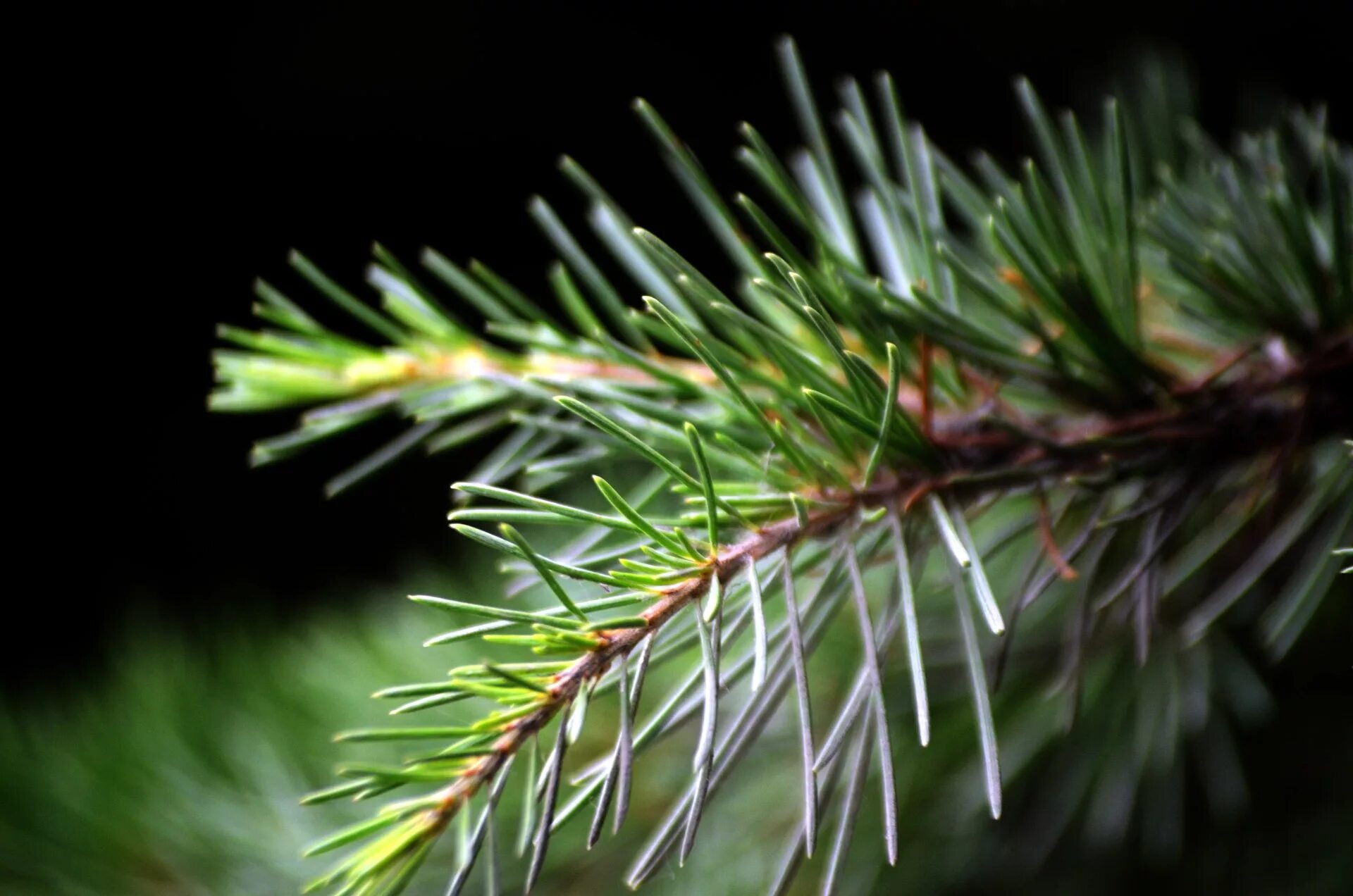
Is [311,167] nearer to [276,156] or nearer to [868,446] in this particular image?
[276,156]

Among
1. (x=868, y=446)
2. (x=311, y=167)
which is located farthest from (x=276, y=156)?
(x=868, y=446)

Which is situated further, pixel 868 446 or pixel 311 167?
pixel 311 167

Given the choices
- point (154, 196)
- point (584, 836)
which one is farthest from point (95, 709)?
point (154, 196)

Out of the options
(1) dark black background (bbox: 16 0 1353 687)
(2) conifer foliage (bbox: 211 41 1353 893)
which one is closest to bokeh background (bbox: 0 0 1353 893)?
(1) dark black background (bbox: 16 0 1353 687)

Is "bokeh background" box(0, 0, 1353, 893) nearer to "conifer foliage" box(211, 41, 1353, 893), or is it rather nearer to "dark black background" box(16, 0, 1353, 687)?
"dark black background" box(16, 0, 1353, 687)

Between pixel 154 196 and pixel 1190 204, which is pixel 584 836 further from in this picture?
pixel 154 196

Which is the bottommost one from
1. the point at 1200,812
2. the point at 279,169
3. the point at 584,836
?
the point at 1200,812
